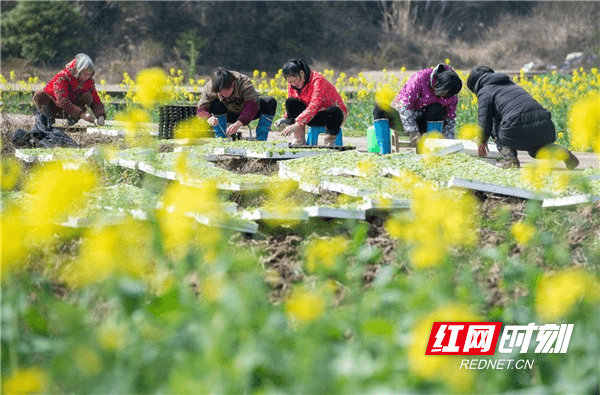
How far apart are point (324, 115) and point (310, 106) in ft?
1.31

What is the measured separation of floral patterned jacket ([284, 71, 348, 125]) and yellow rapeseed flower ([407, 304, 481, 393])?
14.1 ft

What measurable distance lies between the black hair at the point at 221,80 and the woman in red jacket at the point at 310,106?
0.44m

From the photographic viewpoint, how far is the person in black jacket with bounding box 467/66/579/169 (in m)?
5.81

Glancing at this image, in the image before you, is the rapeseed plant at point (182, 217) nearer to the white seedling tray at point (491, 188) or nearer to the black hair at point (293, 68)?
the white seedling tray at point (491, 188)

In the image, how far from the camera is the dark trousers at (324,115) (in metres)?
6.90

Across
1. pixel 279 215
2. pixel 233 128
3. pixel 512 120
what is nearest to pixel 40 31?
pixel 233 128

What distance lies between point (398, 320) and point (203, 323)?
59cm

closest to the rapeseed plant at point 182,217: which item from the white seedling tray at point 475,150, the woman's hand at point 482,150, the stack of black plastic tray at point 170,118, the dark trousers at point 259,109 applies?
the woman's hand at point 482,150

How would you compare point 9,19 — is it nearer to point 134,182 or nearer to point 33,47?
point 33,47

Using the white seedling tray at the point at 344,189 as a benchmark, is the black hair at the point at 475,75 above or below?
above

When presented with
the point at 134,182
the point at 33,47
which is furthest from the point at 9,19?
the point at 134,182

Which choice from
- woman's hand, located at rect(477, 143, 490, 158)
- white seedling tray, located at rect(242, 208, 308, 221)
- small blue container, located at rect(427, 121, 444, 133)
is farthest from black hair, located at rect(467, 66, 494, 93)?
white seedling tray, located at rect(242, 208, 308, 221)

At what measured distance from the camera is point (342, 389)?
214 cm

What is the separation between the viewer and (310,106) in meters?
6.60
